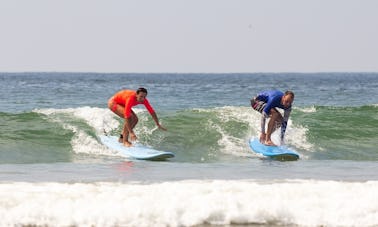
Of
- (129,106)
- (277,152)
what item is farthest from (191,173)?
(129,106)

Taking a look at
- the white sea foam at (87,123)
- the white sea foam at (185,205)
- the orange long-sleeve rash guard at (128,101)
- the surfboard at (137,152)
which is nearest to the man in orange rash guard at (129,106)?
the orange long-sleeve rash guard at (128,101)

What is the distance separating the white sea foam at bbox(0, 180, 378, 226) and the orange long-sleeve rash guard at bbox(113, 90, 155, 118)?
15.8 ft

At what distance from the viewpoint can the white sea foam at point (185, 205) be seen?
7578mm

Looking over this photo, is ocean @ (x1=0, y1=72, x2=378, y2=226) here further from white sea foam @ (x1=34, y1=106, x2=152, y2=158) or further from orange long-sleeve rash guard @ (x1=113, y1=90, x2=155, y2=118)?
orange long-sleeve rash guard @ (x1=113, y1=90, x2=155, y2=118)

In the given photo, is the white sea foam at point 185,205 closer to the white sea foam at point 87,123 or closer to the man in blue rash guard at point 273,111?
the man in blue rash guard at point 273,111

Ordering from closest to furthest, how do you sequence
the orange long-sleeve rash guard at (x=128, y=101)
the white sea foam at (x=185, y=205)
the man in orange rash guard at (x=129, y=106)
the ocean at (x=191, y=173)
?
the white sea foam at (x=185, y=205) → the ocean at (x=191, y=173) → the man in orange rash guard at (x=129, y=106) → the orange long-sleeve rash guard at (x=128, y=101)

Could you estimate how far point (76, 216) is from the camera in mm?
7586

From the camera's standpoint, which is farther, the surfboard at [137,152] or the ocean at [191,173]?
the surfboard at [137,152]

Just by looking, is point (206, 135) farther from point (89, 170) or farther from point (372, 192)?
point (372, 192)

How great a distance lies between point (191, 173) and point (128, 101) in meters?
3.01

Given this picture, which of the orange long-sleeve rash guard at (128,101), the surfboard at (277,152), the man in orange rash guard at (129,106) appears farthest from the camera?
the orange long-sleeve rash guard at (128,101)

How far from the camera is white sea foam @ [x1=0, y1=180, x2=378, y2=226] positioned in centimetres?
758

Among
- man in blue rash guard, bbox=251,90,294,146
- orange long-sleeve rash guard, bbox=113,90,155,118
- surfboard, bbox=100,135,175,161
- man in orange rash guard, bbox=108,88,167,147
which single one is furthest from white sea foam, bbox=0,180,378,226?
man in blue rash guard, bbox=251,90,294,146

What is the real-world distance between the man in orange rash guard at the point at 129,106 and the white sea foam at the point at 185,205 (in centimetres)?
469
